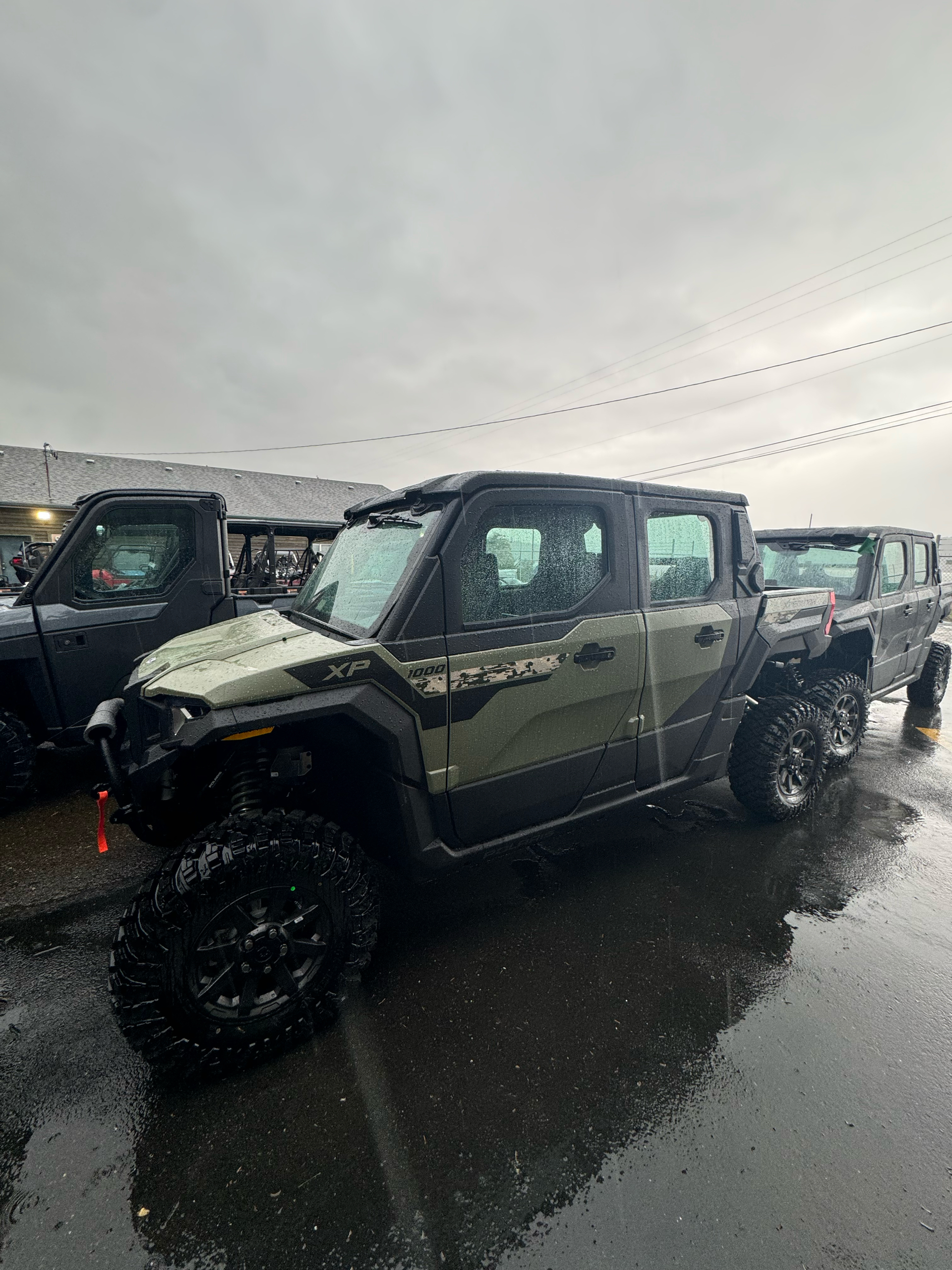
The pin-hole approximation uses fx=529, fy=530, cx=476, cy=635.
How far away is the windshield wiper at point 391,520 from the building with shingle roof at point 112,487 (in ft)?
61.6

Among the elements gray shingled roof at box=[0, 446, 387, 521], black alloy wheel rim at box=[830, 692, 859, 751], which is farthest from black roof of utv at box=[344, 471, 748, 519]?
gray shingled roof at box=[0, 446, 387, 521]

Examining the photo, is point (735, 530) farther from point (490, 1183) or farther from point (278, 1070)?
point (278, 1070)

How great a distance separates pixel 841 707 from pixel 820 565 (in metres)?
1.81

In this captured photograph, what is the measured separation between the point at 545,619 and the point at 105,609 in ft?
11.5

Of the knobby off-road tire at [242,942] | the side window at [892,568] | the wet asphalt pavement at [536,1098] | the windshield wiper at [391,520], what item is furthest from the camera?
the side window at [892,568]

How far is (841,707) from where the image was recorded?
4.37 meters

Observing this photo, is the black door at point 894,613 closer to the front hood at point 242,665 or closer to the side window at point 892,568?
the side window at point 892,568

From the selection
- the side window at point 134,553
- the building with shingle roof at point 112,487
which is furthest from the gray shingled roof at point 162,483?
the side window at point 134,553

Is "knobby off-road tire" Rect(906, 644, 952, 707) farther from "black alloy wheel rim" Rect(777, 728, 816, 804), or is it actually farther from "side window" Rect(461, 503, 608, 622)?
"side window" Rect(461, 503, 608, 622)

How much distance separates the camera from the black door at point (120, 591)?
3.82 metres

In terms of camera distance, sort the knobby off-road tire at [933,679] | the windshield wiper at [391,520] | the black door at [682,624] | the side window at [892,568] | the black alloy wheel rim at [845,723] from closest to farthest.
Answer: the windshield wiper at [391,520], the black door at [682,624], the black alloy wheel rim at [845,723], the side window at [892,568], the knobby off-road tire at [933,679]

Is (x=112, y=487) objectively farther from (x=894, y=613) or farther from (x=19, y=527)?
(x=894, y=613)

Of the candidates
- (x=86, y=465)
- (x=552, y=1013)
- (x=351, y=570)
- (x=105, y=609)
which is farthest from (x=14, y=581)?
(x=552, y=1013)

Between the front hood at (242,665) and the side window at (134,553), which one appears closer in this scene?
the front hood at (242,665)
